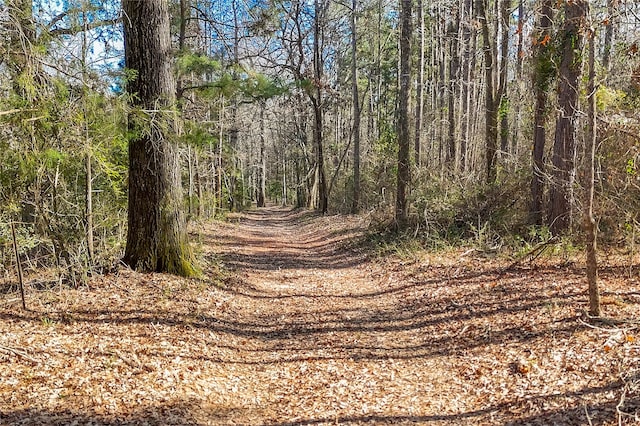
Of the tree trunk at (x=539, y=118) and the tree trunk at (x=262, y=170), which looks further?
the tree trunk at (x=262, y=170)

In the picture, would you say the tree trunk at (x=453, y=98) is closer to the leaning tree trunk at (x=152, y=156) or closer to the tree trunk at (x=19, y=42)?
the leaning tree trunk at (x=152, y=156)

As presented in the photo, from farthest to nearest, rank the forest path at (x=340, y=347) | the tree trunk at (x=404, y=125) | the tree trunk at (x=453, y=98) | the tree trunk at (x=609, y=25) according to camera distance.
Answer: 1. the tree trunk at (x=453, y=98)
2. the tree trunk at (x=404, y=125)
3. the tree trunk at (x=609, y=25)
4. the forest path at (x=340, y=347)

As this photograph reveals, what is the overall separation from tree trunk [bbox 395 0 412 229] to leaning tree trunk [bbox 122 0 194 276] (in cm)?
738

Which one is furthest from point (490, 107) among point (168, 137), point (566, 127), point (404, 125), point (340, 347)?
point (340, 347)

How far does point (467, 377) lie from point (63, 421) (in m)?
4.07

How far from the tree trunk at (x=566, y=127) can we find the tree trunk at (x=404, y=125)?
200 inches

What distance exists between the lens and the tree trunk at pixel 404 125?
13508mm

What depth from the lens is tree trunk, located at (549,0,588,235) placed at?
28.3ft

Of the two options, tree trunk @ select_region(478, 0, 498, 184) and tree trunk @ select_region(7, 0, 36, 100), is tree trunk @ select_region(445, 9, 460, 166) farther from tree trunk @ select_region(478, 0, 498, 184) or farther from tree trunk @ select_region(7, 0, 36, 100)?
tree trunk @ select_region(7, 0, 36, 100)

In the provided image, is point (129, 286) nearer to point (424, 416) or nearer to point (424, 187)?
point (424, 416)

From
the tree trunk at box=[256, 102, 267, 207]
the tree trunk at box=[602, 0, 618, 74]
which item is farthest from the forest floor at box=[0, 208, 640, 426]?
the tree trunk at box=[256, 102, 267, 207]

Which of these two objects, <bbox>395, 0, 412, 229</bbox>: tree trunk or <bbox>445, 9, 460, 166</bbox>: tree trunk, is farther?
<bbox>445, 9, 460, 166</bbox>: tree trunk

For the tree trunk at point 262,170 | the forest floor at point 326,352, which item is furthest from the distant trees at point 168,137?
the tree trunk at point 262,170

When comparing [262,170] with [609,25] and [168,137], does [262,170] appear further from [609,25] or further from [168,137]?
[609,25]
